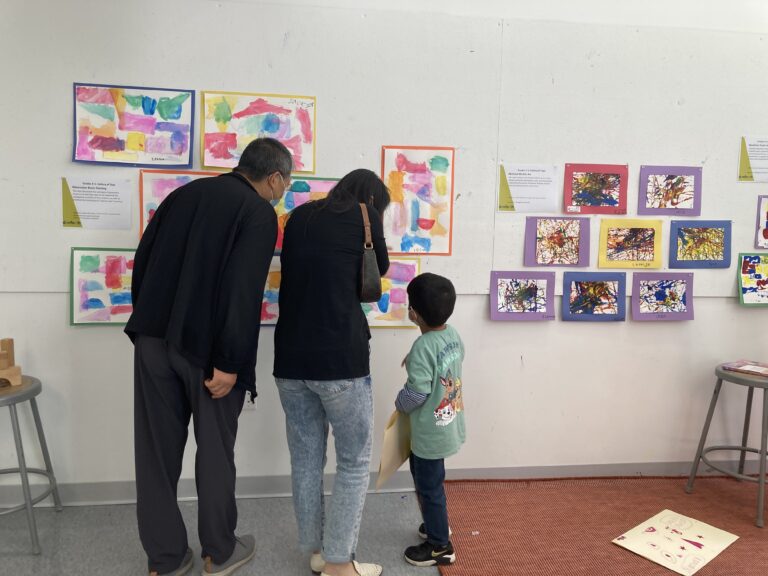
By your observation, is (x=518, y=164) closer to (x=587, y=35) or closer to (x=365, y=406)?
(x=587, y=35)

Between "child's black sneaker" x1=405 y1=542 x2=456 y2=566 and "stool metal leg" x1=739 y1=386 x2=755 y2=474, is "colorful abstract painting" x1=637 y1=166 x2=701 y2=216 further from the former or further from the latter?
"child's black sneaker" x1=405 y1=542 x2=456 y2=566

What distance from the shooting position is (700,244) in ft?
8.98

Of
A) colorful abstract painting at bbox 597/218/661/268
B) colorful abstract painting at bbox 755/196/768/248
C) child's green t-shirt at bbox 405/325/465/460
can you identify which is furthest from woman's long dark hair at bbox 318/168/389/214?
colorful abstract painting at bbox 755/196/768/248

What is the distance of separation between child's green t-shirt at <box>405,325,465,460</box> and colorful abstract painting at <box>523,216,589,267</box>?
0.88 metres

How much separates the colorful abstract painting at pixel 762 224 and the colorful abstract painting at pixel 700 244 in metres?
0.16

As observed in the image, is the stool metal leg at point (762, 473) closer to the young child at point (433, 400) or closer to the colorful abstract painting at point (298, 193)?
the young child at point (433, 400)

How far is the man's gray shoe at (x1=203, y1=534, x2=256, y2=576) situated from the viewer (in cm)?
194

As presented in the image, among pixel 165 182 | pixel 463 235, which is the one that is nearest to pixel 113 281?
pixel 165 182

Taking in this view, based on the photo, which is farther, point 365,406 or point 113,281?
point 113,281

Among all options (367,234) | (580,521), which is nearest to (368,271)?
(367,234)

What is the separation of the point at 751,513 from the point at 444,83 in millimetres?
2443

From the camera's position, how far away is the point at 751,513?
8.11 ft

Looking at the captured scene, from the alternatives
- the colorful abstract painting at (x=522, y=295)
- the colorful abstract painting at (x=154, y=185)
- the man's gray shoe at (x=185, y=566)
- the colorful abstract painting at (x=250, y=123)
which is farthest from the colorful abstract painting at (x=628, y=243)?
the man's gray shoe at (x=185, y=566)

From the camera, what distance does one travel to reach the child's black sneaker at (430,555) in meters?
2.04
